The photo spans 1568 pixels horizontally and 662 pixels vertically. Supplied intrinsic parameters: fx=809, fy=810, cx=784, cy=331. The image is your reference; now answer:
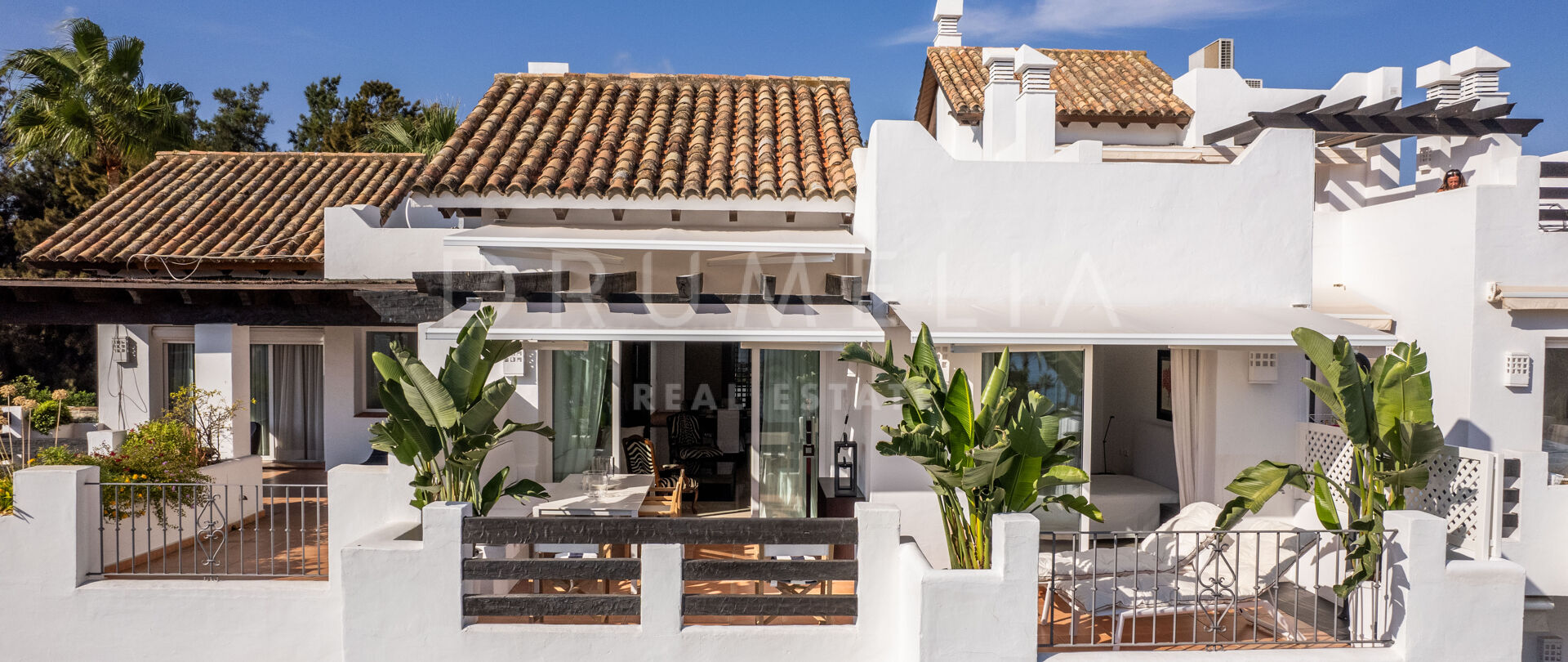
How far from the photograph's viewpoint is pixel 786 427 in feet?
39.0

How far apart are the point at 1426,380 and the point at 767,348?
24.8 feet

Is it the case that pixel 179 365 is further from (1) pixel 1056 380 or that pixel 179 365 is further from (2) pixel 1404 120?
(2) pixel 1404 120

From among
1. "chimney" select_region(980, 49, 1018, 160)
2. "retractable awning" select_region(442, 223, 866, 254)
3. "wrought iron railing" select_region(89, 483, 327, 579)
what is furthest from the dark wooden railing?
"chimney" select_region(980, 49, 1018, 160)

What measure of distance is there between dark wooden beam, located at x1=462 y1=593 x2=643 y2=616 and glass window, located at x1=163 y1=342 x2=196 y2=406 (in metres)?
14.4

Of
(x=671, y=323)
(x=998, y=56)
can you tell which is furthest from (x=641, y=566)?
(x=998, y=56)

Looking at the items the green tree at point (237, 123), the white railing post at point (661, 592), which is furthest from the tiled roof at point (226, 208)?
the green tree at point (237, 123)

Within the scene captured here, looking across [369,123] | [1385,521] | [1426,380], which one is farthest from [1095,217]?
[369,123]

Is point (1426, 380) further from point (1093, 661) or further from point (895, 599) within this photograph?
point (895, 599)

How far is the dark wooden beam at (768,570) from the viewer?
782 centimetres

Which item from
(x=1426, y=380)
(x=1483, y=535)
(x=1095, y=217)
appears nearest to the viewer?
(x=1426, y=380)

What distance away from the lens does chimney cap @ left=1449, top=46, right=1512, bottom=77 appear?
14.0 metres

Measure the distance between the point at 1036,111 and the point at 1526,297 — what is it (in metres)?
6.71

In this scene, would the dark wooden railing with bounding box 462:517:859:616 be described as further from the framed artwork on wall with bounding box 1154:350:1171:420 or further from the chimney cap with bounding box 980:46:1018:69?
the framed artwork on wall with bounding box 1154:350:1171:420

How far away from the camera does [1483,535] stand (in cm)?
866
